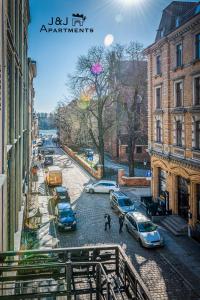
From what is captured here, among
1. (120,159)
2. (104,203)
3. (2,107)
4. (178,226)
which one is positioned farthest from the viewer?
(120,159)

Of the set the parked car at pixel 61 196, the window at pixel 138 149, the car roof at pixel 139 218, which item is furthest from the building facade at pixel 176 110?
the window at pixel 138 149

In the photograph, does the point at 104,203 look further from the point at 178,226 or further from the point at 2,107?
the point at 2,107

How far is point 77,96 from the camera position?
38.4 metres

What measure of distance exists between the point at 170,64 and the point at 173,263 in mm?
13540

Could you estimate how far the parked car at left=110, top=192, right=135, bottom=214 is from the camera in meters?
24.0

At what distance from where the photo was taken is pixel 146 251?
17.9 meters

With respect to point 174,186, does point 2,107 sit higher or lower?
higher

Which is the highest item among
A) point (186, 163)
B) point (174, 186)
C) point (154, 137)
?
point (154, 137)

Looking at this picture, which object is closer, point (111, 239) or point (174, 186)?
point (111, 239)

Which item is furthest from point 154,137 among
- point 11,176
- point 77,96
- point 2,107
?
point 2,107

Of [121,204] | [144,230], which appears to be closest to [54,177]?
[121,204]

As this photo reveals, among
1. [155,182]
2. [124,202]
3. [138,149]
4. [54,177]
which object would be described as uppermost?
[138,149]

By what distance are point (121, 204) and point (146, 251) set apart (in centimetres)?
686

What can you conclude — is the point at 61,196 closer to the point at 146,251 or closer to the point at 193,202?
the point at 146,251
